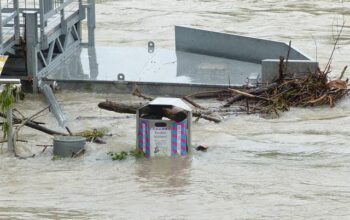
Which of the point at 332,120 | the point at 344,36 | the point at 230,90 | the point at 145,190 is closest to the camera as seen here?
the point at 145,190

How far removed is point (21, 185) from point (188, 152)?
7.19 ft

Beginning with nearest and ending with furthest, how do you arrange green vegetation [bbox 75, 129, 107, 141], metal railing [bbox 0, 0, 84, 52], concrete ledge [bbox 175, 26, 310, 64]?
green vegetation [bbox 75, 129, 107, 141]
metal railing [bbox 0, 0, 84, 52]
concrete ledge [bbox 175, 26, 310, 64]

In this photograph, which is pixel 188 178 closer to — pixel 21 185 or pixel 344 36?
pixel 21 185

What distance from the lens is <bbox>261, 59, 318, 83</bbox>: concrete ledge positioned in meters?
15.6

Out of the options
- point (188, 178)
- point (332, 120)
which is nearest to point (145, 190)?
point (188, 178)

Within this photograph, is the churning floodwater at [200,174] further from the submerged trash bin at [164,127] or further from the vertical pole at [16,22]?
the vertical pole at [16,22]

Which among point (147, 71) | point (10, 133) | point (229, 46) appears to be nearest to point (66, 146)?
point (10, 133)

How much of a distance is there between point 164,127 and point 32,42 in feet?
16.4

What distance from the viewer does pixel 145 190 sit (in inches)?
423

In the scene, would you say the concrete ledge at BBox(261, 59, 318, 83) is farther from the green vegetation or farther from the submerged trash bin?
the submerged trash bin

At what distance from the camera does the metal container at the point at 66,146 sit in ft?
38.9

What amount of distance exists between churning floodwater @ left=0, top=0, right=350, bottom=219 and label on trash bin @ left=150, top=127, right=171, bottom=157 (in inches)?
5.6

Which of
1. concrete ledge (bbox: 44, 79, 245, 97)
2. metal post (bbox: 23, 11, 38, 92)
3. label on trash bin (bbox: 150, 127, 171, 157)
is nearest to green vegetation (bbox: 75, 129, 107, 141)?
label on trash bin (bbox: 150, 127, 171, 157)

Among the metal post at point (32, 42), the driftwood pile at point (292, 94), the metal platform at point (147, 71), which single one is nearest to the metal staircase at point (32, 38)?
the metal post at point (32, 42)
